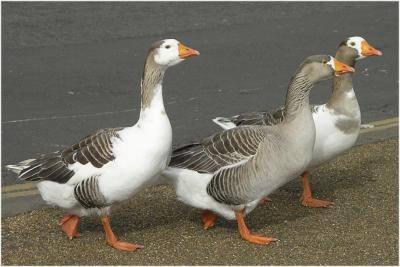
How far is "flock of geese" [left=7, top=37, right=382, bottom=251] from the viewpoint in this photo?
552cm

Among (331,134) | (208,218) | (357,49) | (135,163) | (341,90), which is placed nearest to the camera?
(135,163)

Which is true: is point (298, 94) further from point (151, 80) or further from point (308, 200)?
point (308, 200)

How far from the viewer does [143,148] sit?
546cm

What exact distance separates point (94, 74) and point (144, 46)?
5.11 ft

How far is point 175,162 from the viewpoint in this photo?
6105 millimetres

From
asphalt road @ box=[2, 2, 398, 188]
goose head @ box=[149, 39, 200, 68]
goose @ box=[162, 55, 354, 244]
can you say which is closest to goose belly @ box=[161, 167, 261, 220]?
goose @ box=[162, 55, 354, 244]

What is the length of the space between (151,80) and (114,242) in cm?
123

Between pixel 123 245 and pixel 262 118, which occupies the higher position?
pixel 262 118

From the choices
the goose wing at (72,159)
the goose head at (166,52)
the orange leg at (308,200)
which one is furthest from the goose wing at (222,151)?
the orange leg at (308,200)

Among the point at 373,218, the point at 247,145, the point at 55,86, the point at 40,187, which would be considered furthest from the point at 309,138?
the point at 55,86

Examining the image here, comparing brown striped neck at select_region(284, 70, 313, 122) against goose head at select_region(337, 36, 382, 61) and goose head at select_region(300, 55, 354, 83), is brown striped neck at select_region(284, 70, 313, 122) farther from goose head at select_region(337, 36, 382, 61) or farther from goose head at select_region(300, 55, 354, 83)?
goose head at select_region(337, 36, 382, 61)

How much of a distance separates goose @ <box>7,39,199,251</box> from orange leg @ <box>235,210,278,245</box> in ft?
2.45

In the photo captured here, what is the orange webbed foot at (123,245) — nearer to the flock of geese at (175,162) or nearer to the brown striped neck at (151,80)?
the flock of geese at (175,162)

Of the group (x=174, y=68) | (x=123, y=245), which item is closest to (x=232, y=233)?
(x=123, y=245)
